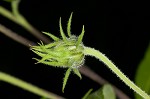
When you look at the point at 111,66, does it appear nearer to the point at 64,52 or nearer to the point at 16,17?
the point at 64,52

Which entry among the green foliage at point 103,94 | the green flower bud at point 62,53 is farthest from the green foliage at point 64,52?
the green foliage at point 103,94

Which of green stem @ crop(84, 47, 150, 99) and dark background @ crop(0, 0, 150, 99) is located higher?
dark background @ crop(0, 0, 150, 99)

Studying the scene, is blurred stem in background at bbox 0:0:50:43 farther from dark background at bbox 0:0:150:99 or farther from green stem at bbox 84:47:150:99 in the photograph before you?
green stem at bbox 84:47:150:99

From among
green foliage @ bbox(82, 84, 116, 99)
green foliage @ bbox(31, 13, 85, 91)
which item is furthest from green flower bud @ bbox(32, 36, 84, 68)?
green foliage @ bbox(82, 84, 116, 99)

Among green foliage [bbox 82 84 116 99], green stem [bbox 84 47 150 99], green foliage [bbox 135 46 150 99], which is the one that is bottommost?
green stem [bbox 84 47 150 99]

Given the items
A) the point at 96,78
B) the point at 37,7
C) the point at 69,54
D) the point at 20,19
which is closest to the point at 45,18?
the point at 37,7

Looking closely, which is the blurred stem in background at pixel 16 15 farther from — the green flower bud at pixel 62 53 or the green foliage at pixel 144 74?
the green flower bud at pixel 62 53

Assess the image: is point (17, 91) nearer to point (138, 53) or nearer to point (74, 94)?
point (74, 94)
